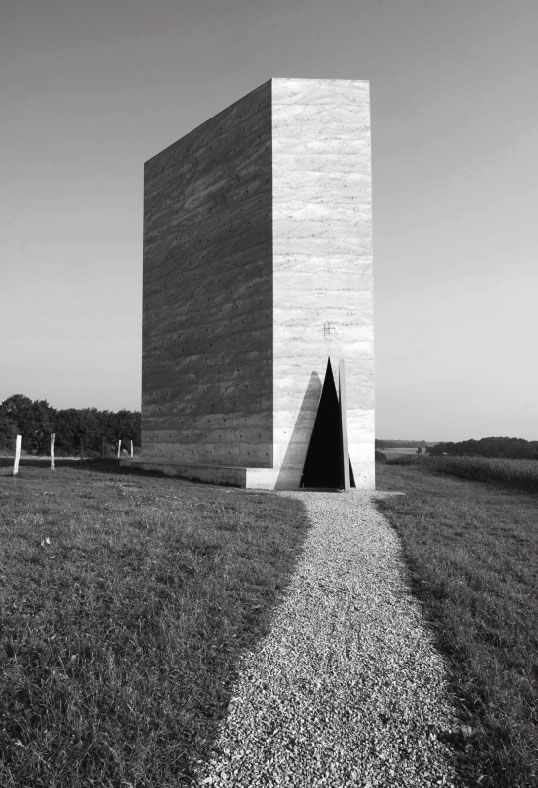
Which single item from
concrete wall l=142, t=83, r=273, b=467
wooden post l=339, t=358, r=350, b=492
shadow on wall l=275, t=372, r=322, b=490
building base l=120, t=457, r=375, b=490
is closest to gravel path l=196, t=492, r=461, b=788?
wooden post l=339, t=358, r=350, b=492

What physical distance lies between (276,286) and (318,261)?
212 centimetres

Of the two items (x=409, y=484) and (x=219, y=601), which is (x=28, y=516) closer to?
(x=219, y=601)

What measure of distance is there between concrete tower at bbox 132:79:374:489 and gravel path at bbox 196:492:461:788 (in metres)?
15.2

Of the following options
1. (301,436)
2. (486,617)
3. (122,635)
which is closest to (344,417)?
(301,436)

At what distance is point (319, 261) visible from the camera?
75.6 feet

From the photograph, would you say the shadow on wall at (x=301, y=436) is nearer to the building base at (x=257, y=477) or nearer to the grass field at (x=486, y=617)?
the building base at (x=257, y=477)

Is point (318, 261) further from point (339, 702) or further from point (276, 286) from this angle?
point (339, 702)

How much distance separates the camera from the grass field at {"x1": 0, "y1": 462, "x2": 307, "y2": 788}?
3.62m

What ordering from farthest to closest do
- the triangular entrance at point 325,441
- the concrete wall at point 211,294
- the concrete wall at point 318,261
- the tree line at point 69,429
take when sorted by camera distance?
the tree line at point 69,429 → the concrete wall at point 211,294 → the concrete wall at point 318,261 → the triangular entrance at point 325,441

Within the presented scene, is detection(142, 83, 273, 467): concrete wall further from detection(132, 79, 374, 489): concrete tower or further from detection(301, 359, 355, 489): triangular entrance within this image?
detection(301, 359, 355, 489): triangular entrance

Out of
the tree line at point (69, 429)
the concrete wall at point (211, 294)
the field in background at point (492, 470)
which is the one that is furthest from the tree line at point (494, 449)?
the tree line at point (69, 429)

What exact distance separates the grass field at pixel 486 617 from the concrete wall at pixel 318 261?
781 centimetres

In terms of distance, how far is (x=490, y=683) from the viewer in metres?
4.61

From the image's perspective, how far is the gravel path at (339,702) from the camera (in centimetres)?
355
